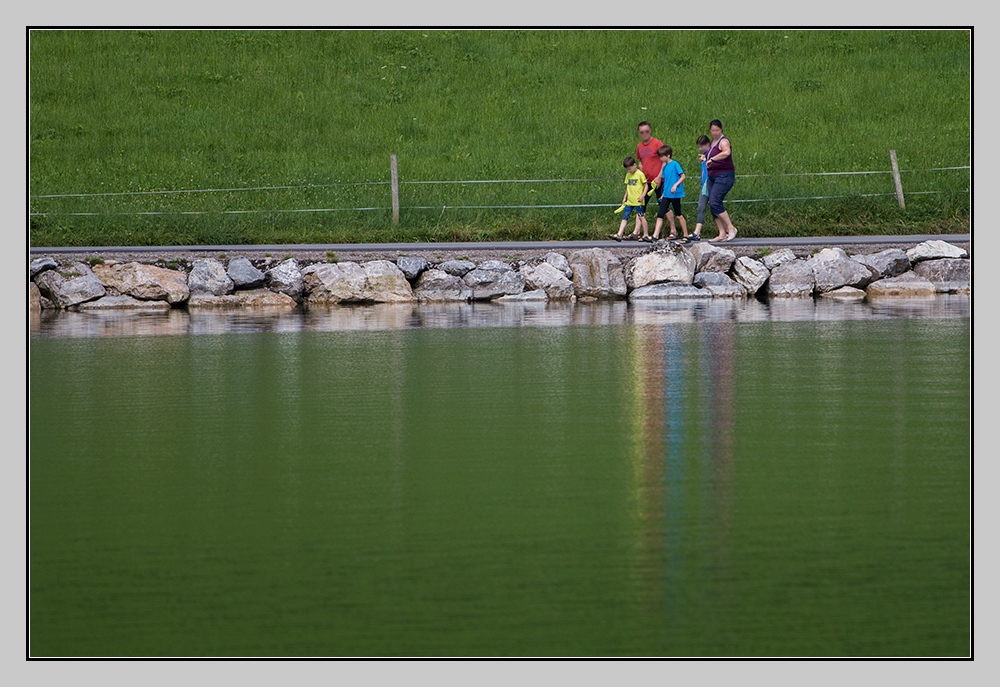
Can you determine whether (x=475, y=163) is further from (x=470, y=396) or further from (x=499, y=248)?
(x=470, y=396)

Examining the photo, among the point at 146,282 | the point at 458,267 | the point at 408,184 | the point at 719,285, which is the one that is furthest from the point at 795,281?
the point at 146,282

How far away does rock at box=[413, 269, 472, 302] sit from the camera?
1912 cm

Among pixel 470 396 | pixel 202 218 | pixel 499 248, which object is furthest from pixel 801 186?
pixel 470 396

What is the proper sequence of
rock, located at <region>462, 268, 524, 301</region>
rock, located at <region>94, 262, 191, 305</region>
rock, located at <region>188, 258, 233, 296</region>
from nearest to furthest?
rock, located at <region>94, 262, 191, 305</region>
rock, located at <region>188, 258, 233, 296</region>
rock, located at <region>462, 268, 524, 301</region>

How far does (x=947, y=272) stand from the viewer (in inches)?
757

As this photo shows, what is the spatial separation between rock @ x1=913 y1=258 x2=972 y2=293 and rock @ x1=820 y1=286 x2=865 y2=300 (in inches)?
45.7

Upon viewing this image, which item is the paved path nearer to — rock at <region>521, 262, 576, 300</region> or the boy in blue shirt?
the boy in blue shirt

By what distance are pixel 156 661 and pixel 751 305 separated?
550 inches

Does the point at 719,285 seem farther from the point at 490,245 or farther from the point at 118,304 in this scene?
the point at 118,304

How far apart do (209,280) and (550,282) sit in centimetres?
533

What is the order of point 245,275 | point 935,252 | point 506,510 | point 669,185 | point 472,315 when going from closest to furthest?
point 506,510, point 472,315, point 245,275, point 935,252, point 669,185

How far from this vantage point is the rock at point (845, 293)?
19.0 metres

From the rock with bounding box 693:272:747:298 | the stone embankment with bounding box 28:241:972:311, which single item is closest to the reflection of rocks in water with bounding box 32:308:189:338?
the stone embankment with bounding box 28:241:972:311

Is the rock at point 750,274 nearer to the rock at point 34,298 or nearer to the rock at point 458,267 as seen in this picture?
the rock at point 458,267
